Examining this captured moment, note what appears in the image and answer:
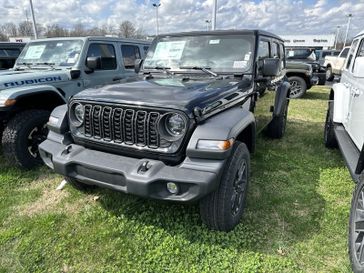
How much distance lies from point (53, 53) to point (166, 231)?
4.06m

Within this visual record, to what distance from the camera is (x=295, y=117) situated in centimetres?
784

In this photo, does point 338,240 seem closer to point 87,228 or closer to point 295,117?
point 87,228

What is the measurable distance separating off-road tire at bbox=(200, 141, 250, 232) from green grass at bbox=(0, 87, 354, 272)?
134 mm

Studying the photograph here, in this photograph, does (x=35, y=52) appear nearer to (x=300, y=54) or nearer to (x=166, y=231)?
(x=166, y=231)

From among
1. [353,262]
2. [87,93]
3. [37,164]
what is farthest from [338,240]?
[37,164]

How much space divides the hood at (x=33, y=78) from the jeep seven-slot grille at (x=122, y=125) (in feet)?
6.79

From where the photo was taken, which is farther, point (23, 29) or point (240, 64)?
point (23, 29)

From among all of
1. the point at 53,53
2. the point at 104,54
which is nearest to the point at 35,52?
the point at 53,53

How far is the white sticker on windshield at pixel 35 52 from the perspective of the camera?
5.42 m

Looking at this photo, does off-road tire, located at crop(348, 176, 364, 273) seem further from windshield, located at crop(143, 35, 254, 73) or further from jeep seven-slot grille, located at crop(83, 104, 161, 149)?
windshield, located at crop(143, 35, 254, 73)

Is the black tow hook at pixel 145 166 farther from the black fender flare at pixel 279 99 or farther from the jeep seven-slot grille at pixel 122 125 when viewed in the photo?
the black fender flare at pixel 279 99

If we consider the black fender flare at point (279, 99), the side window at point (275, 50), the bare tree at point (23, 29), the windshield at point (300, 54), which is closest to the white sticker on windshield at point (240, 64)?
the side window at point (275, 50)

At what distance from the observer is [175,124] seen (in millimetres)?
2461

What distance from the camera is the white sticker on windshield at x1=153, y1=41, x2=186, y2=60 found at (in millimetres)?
3907
